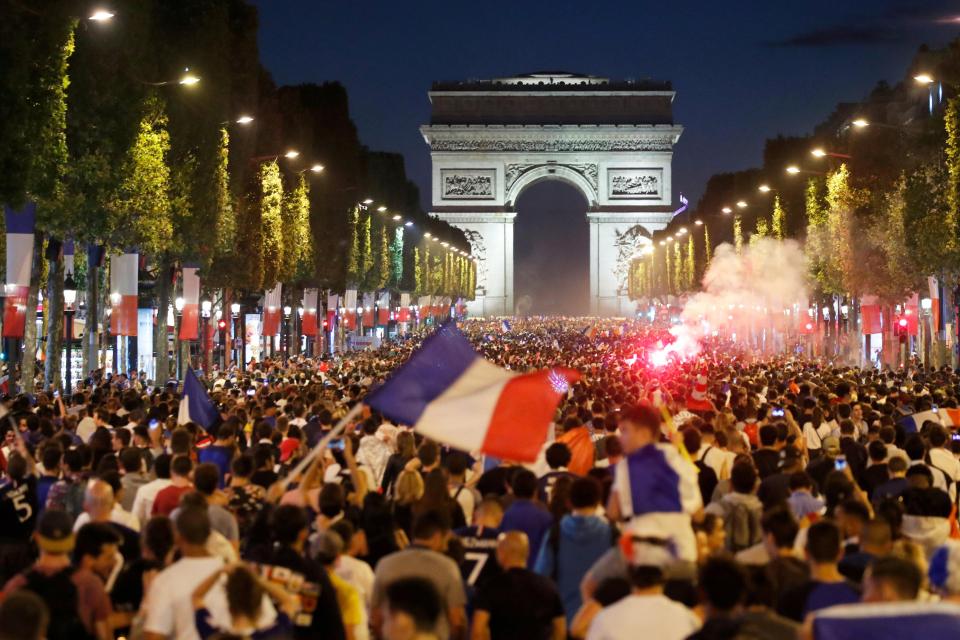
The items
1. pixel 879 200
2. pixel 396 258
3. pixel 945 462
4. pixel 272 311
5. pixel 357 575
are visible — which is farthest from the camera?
pixel 396 258

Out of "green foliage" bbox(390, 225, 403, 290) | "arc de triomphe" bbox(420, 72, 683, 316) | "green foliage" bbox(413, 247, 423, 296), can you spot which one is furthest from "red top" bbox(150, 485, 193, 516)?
"arc de triomphe" bbox(420, 72, 683, 316)

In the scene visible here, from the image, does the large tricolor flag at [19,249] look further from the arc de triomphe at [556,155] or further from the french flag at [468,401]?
the arc de triomphe at [556,155]

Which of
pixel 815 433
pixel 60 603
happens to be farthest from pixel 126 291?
pixel 60 603

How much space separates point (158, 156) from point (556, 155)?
4204 inches

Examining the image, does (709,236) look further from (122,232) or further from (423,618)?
(423,618)

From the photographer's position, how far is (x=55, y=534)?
7.69 m

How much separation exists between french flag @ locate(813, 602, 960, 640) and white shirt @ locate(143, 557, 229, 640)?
2.69 meters

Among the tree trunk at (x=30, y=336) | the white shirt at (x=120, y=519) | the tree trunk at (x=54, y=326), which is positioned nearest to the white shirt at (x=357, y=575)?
the white shirt at (x=120, y=519)

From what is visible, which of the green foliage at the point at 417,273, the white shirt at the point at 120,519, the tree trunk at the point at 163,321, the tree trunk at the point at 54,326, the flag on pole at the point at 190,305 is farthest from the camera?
the green foliage at the point at 417,273

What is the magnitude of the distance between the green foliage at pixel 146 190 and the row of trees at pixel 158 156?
0.12 ft

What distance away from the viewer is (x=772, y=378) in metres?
31.0

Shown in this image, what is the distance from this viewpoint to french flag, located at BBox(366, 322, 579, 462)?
8.75 m

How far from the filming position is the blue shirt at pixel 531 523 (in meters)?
9.30

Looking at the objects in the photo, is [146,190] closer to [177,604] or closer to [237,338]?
[237,338]
